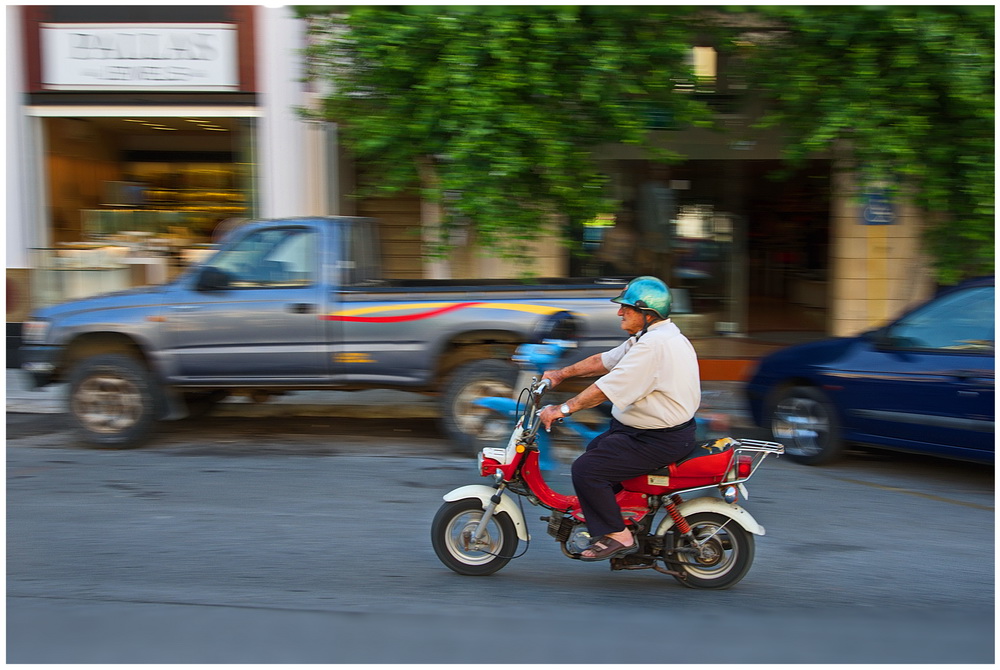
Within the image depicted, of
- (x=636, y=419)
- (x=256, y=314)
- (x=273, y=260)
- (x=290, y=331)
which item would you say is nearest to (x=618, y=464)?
(x=636, y=419)

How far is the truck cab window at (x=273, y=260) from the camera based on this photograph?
7.43m

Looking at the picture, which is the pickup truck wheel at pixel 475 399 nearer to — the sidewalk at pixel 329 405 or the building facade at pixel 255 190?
the sidewalk at pixel 329 405

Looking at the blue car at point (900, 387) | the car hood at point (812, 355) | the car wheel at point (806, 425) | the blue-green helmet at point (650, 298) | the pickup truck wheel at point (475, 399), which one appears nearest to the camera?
the blue-green helmet at point (650, 298)

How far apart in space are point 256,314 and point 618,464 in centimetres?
408

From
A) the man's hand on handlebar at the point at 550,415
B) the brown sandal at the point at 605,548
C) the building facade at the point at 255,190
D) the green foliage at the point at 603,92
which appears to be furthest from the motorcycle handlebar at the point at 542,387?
the building facade at the point at 255,190

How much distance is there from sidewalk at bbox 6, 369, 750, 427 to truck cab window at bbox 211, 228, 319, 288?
1.96 metres

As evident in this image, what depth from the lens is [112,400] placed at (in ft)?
24.6

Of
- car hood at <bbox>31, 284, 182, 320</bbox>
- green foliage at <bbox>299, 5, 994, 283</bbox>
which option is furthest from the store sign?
car hood at <bbox>31, 284, 182, 320</bbox>

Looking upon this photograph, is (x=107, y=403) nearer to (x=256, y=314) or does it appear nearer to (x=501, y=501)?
(x=256, y=314)

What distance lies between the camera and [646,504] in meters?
4.39

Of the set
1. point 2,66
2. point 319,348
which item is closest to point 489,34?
point 319,348

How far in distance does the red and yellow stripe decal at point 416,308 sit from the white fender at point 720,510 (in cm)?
310

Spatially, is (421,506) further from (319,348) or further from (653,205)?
(653,205)

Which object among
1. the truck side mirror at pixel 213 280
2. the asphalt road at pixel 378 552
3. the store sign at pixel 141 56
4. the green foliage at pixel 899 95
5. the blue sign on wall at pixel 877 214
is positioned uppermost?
the store sign at pixel 141 56
